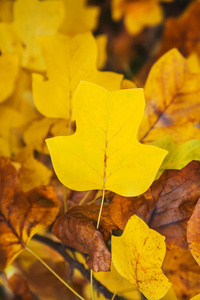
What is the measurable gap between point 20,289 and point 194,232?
0.18 m

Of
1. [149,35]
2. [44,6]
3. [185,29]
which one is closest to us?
[44,6]

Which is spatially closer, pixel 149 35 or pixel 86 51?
pixel 86 51

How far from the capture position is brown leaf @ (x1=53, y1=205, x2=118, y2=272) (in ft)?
0.75

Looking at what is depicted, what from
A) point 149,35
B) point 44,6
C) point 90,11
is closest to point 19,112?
point 44,6

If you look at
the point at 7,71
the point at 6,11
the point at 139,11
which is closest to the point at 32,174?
the point at 7,71

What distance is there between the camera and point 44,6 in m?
0.39

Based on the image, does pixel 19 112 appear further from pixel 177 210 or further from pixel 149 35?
pixel 149 35

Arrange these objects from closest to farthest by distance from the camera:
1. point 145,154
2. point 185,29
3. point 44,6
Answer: point 145,154
point 44,6
point 185,29

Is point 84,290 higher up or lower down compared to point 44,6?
lower down

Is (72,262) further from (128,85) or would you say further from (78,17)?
(78,17)

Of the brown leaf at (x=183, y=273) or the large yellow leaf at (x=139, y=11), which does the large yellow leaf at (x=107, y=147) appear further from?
the large yellow leaf at (x=139, y=11)

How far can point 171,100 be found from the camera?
31cm

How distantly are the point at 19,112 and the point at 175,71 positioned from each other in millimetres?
184

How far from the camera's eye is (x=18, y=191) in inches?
10.8
